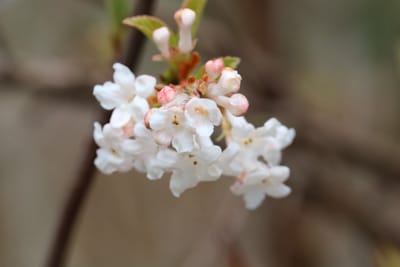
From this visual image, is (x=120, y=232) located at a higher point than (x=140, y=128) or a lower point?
lower

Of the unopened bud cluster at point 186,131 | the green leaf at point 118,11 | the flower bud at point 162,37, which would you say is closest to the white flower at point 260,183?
the unopened bud cluster at point 186,131

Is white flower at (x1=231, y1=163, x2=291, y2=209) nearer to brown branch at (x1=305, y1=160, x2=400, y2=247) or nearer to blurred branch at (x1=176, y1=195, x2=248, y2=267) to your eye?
blurred branch at (x1=176, y1=195, x2=248, y2=267)

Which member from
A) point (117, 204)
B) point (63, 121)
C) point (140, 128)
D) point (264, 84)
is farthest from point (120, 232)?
point (140, 128)

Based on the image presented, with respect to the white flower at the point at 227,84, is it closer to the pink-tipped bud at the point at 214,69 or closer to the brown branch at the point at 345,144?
the pink-tipped bud at the point at 214,69

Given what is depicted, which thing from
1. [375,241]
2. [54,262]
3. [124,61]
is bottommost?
[375,241]

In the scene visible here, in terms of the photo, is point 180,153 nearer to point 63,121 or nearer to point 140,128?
point 140,128
